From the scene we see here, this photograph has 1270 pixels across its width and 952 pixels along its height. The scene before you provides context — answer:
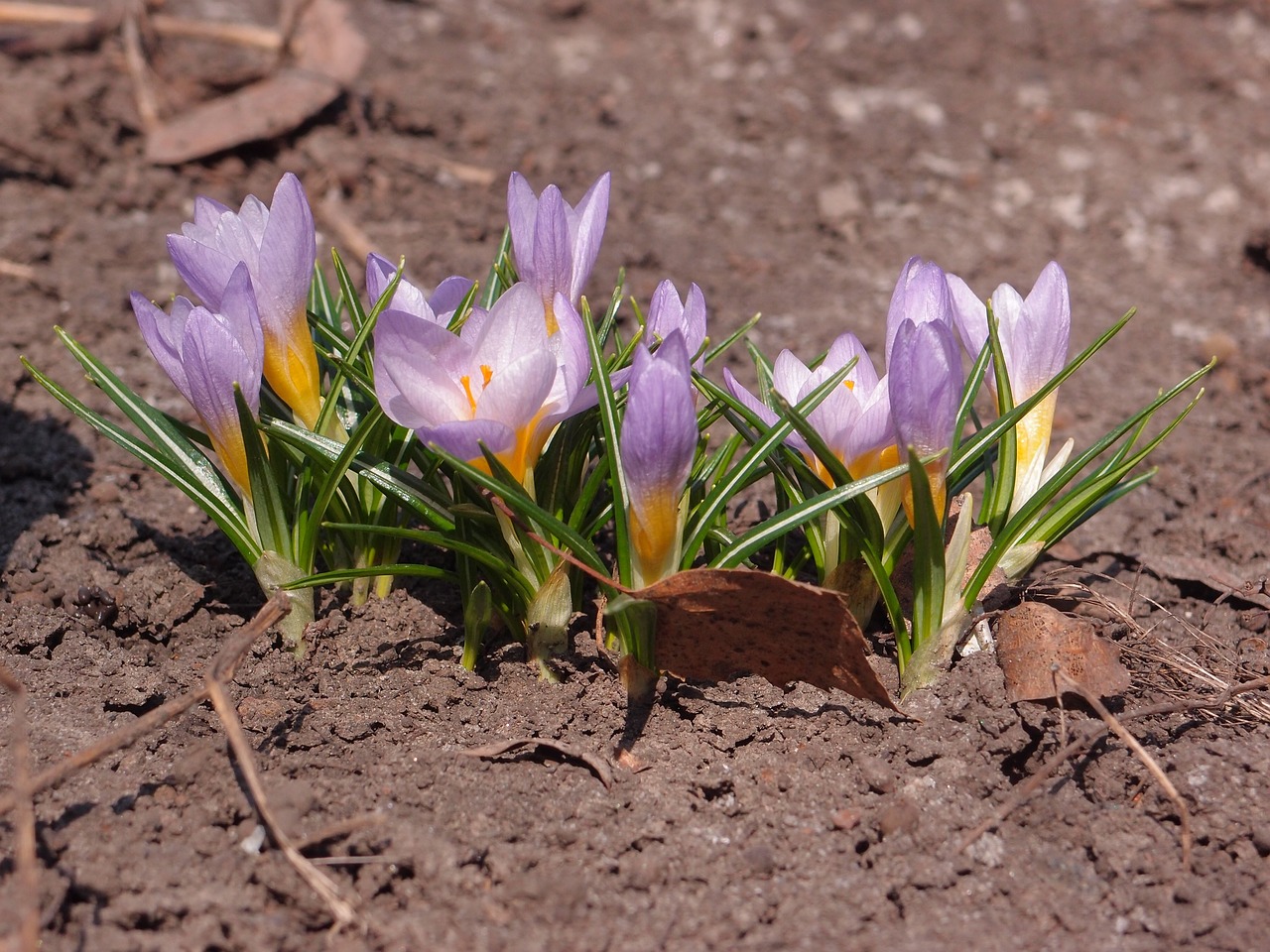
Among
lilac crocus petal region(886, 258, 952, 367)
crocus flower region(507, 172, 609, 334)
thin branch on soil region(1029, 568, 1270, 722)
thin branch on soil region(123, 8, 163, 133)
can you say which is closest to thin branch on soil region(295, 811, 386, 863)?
crocus flower region(507, 172, 609, 334)

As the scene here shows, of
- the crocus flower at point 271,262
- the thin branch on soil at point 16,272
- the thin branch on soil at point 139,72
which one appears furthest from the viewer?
the thin branch on soil at point 139,72

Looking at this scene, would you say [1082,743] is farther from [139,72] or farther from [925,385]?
[139,72]

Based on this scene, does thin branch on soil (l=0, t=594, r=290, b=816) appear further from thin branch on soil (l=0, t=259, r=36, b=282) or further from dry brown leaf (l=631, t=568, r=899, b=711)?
thin branch on soil (l=0, t=259, r=36, b=282)

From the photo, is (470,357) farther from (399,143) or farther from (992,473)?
(399,143)

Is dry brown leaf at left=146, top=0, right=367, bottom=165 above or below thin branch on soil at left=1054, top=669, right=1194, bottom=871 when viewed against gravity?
above

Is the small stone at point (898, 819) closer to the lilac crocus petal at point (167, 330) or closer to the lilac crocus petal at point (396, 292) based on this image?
the lilac crocus petal at point (396, 292)

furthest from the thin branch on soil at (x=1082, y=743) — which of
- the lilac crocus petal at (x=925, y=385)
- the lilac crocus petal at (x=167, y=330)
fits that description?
the lilac crocus petal at (x=167, y=330)
